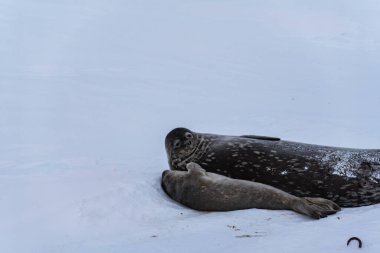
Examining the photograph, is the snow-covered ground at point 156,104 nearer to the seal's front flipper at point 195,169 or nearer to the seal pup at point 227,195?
the seal pup at point 227,195

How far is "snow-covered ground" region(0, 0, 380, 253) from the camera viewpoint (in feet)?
10.8

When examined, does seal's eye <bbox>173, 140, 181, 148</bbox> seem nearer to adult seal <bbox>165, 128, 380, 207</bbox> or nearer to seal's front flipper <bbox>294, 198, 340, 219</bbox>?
adult seal <bbox>165, 128, 380, 207</bbox>

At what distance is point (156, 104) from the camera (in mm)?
7156

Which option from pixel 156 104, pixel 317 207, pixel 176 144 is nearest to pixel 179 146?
pixel 176 144

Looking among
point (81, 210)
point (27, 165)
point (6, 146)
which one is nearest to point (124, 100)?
point (6, 146)

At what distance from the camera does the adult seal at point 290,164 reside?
4145 millimetres

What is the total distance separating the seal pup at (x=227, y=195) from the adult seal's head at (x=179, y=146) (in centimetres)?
39

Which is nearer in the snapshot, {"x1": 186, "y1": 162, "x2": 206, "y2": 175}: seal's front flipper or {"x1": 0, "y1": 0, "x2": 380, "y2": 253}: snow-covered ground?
{"x1": 0, "y1": 0, "x2": 380, "y2": 253}: snow-covered ground

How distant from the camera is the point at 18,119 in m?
5.91

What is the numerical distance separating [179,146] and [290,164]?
2.79 ft

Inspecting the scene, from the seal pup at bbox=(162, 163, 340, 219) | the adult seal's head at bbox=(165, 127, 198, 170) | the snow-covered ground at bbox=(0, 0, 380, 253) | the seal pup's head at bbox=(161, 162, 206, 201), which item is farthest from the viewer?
the adult seal's head at bbox=(165, 127, 198, 170)

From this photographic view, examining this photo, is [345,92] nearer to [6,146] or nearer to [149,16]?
[6,146]

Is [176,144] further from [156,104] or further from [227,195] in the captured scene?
[156,104]

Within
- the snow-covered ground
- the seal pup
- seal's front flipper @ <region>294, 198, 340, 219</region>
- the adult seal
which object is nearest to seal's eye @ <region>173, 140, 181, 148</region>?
the adult seal
